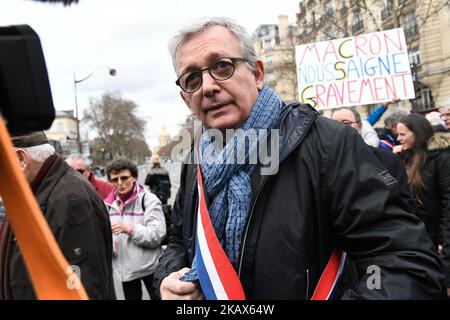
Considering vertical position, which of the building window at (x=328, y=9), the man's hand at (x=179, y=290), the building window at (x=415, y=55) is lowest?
the man's hand at (x=179, y=290)

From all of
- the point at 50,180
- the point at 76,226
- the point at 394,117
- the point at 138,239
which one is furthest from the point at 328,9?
the point at 76,226

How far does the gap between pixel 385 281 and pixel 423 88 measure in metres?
29.1

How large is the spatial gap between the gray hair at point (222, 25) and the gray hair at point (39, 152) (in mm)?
1250

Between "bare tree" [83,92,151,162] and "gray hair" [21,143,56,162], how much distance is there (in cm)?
6086

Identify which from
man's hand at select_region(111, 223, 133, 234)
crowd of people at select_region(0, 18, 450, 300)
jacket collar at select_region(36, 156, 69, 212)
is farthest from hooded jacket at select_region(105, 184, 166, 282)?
crowd of people at select_region(0, 18, 450, 300)

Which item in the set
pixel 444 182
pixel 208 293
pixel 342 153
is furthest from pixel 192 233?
pixel 444 182

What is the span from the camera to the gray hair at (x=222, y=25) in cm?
164

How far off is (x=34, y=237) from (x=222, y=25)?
1264 mm

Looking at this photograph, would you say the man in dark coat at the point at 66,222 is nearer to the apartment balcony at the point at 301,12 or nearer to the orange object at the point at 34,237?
the orange object at the point at 34,237

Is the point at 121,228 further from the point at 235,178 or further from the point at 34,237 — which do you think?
the point at 34,237

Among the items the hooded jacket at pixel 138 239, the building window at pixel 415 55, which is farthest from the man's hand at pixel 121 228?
the building window at pixel 415 55

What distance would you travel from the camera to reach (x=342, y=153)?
1377mm

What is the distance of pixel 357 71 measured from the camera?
568cm

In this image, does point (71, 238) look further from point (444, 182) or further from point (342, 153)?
point (444, 182)
